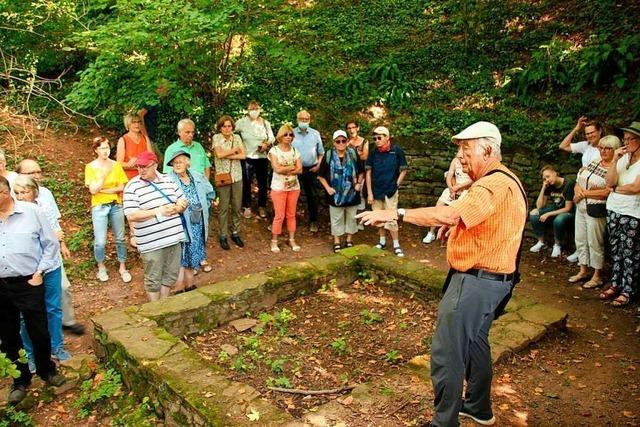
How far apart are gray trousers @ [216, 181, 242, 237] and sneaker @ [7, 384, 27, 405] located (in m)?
3.77

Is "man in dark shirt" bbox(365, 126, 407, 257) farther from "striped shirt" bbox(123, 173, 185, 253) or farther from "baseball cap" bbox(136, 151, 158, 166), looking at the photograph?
"baseball cap" bbox(136, 151, 158, 166)

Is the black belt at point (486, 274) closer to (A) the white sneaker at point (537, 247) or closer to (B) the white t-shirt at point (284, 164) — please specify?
(B) the white t-shirt at point (284, 164)

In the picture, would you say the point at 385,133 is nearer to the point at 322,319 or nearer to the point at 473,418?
the point at 322,319

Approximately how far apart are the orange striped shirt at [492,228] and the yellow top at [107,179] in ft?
15.8

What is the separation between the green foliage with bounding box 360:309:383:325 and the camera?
5.71m

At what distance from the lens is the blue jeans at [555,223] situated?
7.34 m

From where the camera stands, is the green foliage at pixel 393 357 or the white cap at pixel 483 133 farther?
the green foliage at pixel 393 357

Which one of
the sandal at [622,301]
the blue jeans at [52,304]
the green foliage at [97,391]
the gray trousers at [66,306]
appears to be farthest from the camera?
the sandal at [622,301]

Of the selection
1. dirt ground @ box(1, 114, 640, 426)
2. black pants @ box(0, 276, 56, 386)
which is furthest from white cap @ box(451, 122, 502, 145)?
black pants @ box(0, 276, 56, 386)

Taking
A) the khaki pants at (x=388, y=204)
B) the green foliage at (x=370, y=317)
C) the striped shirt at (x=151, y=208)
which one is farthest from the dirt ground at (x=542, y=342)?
the green foliage at (x=370, y=317)

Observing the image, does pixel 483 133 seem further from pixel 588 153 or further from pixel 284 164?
pixel 284 164

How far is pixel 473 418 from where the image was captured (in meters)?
3.71

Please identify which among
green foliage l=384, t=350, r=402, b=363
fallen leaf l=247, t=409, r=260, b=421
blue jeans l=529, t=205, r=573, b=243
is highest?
blue jeans l=529, t=205, r=573, b=243

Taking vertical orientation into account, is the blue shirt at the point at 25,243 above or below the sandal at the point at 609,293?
above
